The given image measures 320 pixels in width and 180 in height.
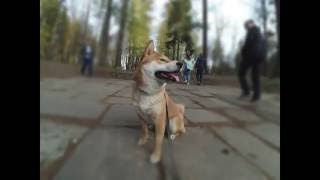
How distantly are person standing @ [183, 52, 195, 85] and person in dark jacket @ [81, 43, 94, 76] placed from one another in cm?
33

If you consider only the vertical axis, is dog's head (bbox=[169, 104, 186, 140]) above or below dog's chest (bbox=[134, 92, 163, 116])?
below

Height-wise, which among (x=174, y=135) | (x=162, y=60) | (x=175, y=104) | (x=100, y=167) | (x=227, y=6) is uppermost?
(x=227, y=6)

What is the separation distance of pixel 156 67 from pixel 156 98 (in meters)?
0.12

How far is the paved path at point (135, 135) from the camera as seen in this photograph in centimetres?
181

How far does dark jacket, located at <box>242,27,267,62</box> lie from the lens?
1.77m

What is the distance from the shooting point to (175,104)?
182cm

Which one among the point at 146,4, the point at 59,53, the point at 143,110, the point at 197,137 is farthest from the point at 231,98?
the point at 59,53

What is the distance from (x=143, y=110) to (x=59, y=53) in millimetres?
363

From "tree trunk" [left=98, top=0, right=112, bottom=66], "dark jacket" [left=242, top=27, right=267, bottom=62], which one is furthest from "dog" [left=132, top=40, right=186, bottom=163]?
"dark jacket" [left=242, top=27, right=267, bottom=62]

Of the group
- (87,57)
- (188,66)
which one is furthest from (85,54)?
(188,66)

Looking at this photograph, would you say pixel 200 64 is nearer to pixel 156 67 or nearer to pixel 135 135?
pixel 156 67

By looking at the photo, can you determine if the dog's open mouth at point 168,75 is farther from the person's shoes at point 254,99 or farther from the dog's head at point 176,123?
the person's shoes at point 254,99

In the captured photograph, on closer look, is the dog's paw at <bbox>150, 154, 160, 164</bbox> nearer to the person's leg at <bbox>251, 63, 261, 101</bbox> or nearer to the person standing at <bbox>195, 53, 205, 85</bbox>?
the person standing at <bbox>195, 53, 205, 85</bbox>
